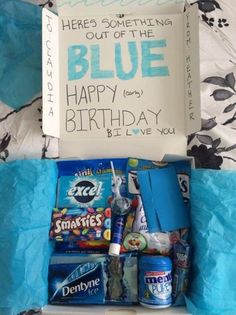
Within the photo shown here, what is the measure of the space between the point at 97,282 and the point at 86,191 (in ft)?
0.68

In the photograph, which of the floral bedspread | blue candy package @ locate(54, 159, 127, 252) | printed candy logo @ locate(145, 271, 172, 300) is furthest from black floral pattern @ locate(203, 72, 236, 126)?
printed candy logo @ locate(145, 271, 172, 300)

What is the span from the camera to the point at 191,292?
87cm

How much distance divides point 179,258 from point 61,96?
477 millimetres

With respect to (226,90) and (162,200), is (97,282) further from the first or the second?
(226,90)

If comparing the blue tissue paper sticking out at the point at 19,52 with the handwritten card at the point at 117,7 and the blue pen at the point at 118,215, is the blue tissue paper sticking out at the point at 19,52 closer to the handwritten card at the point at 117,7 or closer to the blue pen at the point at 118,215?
the handwritten card at the point at 117,7

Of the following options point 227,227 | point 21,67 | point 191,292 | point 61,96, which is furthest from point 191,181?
point 21,67

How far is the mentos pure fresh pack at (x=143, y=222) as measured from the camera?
2.98 feet

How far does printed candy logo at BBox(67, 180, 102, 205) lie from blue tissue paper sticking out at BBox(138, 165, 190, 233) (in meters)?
0.10

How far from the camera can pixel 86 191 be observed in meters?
0.96

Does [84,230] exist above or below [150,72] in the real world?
below

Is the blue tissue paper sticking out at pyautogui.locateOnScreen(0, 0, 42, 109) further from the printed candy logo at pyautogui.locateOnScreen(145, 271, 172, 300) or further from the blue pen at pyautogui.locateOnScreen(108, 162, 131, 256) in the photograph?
the printed candy logo at pyautogui.locateOnScreen(145, 271, 172, 300)

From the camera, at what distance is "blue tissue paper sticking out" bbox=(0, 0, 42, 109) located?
1.02m

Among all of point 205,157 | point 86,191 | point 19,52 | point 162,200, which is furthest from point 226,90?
point 19,52

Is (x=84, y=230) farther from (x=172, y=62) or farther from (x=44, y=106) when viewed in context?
(x=172, y=62)
